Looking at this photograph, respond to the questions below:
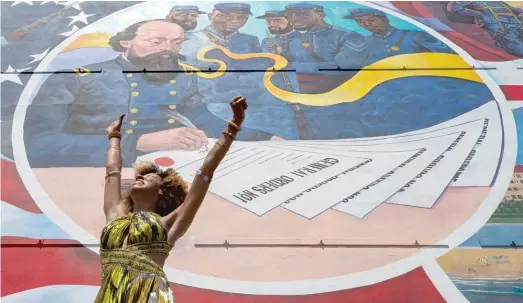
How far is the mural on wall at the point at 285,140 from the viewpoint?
4.96m

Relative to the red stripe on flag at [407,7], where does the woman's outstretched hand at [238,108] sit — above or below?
above

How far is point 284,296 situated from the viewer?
4.79 m

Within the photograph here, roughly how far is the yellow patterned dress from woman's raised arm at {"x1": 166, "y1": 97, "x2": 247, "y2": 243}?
13 cm

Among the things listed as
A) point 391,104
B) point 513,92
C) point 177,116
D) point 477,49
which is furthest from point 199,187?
point 477,49

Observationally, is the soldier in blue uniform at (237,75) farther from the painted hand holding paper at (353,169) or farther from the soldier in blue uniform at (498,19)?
the soldier in blue uniform at (498,19)

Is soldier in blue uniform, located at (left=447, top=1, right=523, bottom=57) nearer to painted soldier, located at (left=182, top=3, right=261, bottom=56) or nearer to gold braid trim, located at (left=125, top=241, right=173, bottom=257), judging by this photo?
painted soldier, located at (left=182, top=3, right=261, bottom=56)

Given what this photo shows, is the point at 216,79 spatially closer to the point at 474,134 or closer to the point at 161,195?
the point at 474,134

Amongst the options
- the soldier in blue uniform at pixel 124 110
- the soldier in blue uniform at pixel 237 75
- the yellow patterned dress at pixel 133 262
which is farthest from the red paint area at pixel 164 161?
the yellow patterned dress at pixel 133 262

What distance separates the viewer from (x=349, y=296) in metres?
4.77

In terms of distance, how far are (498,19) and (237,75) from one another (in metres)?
3.02

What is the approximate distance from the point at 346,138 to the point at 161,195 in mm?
3086

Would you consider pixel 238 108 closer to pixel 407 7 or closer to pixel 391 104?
pixel 391 104

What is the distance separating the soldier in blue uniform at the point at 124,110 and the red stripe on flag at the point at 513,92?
2426 mm

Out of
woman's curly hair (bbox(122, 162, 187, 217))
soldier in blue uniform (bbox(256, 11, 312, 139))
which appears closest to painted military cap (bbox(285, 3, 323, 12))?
soldier in blue uniform (bbox(256, 11, 312, 139))
